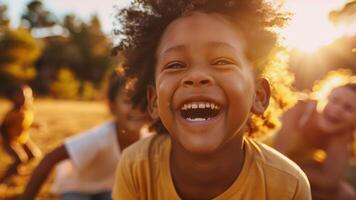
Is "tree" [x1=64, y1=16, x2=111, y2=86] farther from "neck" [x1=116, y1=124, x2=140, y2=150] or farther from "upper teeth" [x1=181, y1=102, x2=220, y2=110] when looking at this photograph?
"upper teeth" [x1=181, y1=102, x2=220, y2=110]

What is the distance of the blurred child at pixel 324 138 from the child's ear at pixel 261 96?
5.44ft

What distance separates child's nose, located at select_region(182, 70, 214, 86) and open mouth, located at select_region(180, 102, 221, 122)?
81mm

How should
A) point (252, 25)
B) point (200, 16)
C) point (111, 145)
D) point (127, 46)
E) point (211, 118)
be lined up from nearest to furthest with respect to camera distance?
point (211, 118), point (200, 16), point (252, 25), point (127, 46), point (111, 145)

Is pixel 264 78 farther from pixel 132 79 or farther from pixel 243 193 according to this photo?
pixel 132 79

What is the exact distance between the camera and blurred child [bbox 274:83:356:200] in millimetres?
4070

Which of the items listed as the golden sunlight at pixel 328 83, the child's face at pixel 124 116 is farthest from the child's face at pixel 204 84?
the golden sunlight at pixel 328 83

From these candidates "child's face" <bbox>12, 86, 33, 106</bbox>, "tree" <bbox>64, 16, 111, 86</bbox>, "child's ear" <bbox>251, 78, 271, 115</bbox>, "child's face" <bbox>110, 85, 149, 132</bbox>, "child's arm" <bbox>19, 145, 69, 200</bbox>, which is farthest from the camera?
"tree" <bbox>64, 16, 111, 86</bbox>

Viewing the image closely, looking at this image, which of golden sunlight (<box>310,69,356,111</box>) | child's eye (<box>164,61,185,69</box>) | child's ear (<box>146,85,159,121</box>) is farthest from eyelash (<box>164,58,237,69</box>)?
golden sunlight (<box>310,69,356,111</box>)

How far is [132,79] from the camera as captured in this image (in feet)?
9.11

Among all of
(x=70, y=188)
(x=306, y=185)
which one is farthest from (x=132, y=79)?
(x=70, y=188)

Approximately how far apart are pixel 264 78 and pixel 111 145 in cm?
189

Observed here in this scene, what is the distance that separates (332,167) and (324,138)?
31 centimetres

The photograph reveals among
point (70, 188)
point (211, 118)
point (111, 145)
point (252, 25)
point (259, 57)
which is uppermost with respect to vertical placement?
point (252, 25)

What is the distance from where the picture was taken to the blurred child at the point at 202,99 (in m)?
2.09
